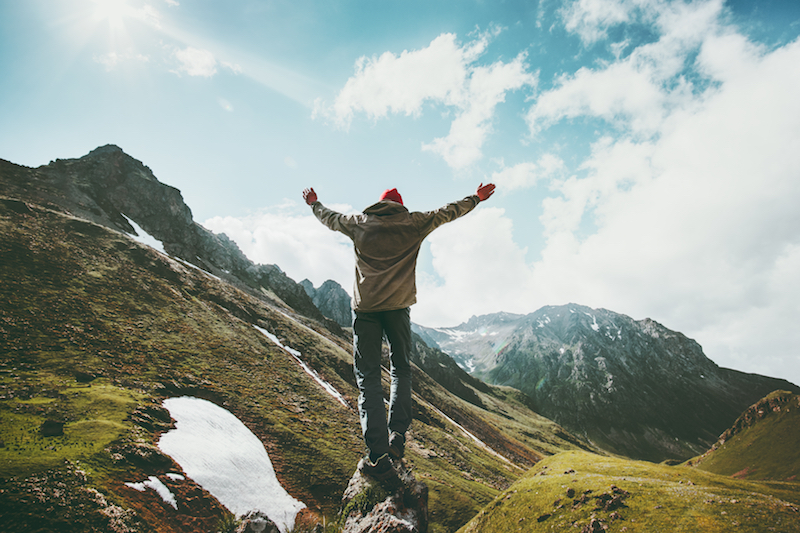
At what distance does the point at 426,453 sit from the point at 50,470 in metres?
32.1

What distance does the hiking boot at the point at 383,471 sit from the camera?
19.9 feet

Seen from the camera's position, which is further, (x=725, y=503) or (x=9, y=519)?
(x=725, y=503)

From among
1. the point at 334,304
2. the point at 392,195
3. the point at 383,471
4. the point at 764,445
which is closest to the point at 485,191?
the point at 392,195

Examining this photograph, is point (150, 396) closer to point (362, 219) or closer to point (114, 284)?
point (362, 219)

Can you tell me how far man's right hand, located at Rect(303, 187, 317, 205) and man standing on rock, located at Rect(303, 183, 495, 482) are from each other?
1.65 metres

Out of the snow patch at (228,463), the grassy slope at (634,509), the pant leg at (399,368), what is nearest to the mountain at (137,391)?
the snow patch at (228,463)

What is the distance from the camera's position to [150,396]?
14.5m

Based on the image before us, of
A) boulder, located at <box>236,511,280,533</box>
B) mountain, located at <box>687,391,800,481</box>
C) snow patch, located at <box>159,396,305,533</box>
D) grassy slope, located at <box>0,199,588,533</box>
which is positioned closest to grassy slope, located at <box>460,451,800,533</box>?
boulder, located at <box>236,511,280,533</box>

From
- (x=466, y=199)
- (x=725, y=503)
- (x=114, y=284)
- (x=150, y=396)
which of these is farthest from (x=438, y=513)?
(x=114, y=284)

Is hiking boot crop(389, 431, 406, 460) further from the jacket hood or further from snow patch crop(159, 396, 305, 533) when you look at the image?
the jacket hood

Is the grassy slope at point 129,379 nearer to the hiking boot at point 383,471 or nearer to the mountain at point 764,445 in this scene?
the hiking boot at point 383,471

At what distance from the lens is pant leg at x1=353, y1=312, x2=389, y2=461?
5.80m

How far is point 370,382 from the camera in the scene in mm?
6199

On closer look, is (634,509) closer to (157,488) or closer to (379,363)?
(379,363)
